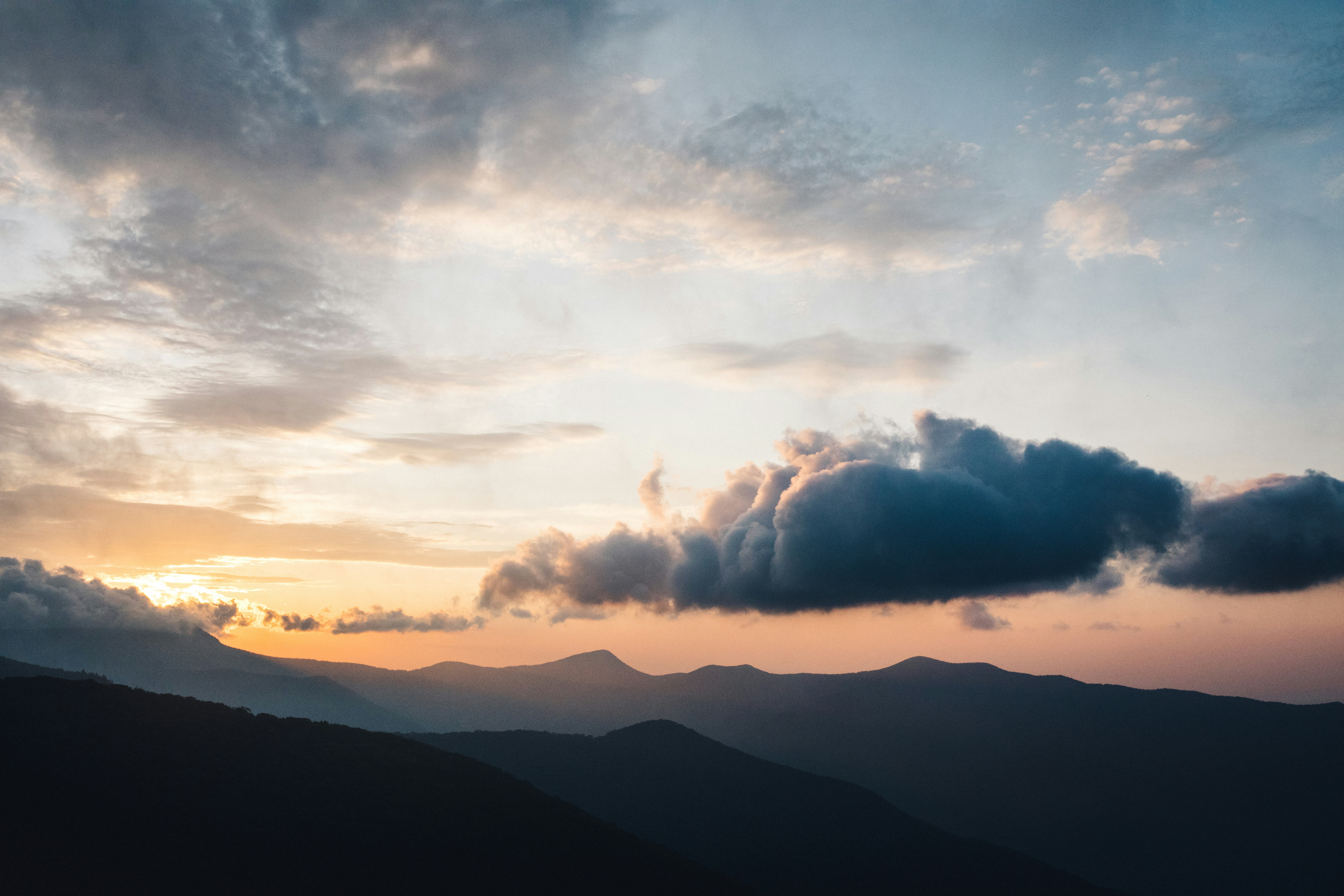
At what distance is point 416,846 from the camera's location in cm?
10819

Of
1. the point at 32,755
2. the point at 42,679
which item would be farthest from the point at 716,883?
the point at 42,679

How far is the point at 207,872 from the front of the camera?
293ft

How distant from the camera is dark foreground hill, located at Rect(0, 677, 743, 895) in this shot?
88.9 m

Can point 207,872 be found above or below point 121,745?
below

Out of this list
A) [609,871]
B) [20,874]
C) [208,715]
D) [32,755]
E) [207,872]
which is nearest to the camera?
[20,874]

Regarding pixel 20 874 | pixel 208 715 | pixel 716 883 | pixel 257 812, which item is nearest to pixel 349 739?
pixel 208 715

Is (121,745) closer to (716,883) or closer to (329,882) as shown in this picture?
(329,882)

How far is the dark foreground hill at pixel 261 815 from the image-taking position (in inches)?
3501

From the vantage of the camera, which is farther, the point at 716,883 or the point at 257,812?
the point at 716,883

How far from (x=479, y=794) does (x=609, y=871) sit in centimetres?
2652

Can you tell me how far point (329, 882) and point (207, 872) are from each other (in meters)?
13.5

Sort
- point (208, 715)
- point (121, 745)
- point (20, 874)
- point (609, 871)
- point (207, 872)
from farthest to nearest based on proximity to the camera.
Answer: point (208, 715) < point (609, 871) < point (121, 745) < point (207, 872) < point (20, 874)

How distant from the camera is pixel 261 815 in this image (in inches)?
4131

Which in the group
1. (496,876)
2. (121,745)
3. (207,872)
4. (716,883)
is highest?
(121,745)
